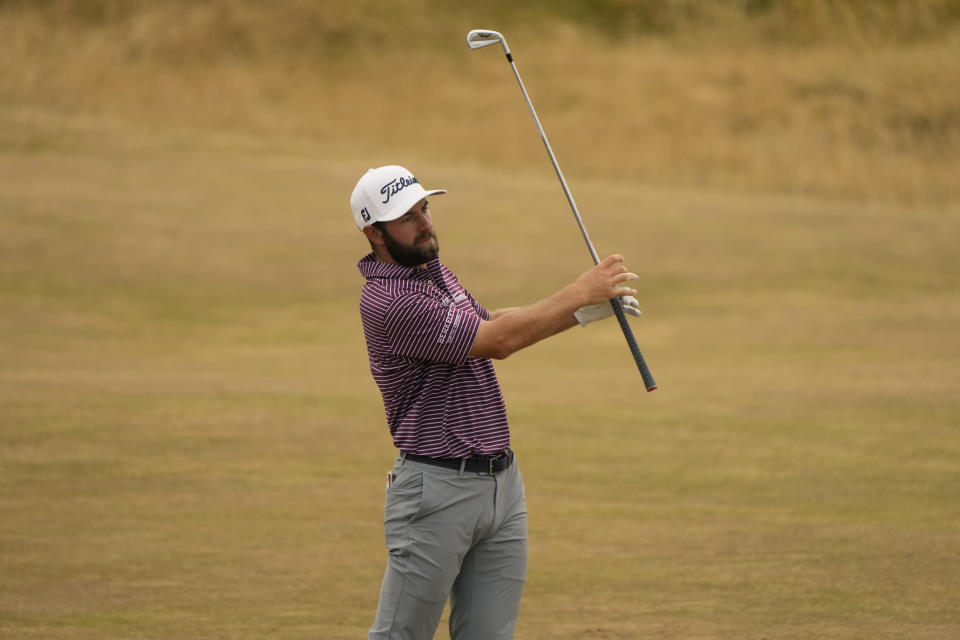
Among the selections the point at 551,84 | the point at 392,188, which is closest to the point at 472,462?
the point at 392,188

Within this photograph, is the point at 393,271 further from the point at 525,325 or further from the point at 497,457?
the point at 497,457

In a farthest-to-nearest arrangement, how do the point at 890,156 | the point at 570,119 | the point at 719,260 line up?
1. the point at 570,119
2. the point at 890,156
3. the point at 719,260

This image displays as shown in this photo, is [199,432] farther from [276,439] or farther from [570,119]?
[570,119]

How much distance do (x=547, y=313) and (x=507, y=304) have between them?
1678 cm

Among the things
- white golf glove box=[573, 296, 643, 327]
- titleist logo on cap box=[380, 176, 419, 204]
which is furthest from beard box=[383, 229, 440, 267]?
white golf glove box=[573, 296, 643, 327]

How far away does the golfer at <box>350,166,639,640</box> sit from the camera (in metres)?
4.12

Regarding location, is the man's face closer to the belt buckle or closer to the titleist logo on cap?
the titleist logo on cap

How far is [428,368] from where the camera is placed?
4.21 meters

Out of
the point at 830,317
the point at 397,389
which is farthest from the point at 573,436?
the point at 830,317

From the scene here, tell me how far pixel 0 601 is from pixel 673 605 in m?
3.22

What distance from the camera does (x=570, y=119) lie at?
36.1 meters

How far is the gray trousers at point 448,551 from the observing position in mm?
4172

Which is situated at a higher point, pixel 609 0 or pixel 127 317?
pixel 609 0

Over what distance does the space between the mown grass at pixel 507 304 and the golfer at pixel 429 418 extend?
204 centimetres
